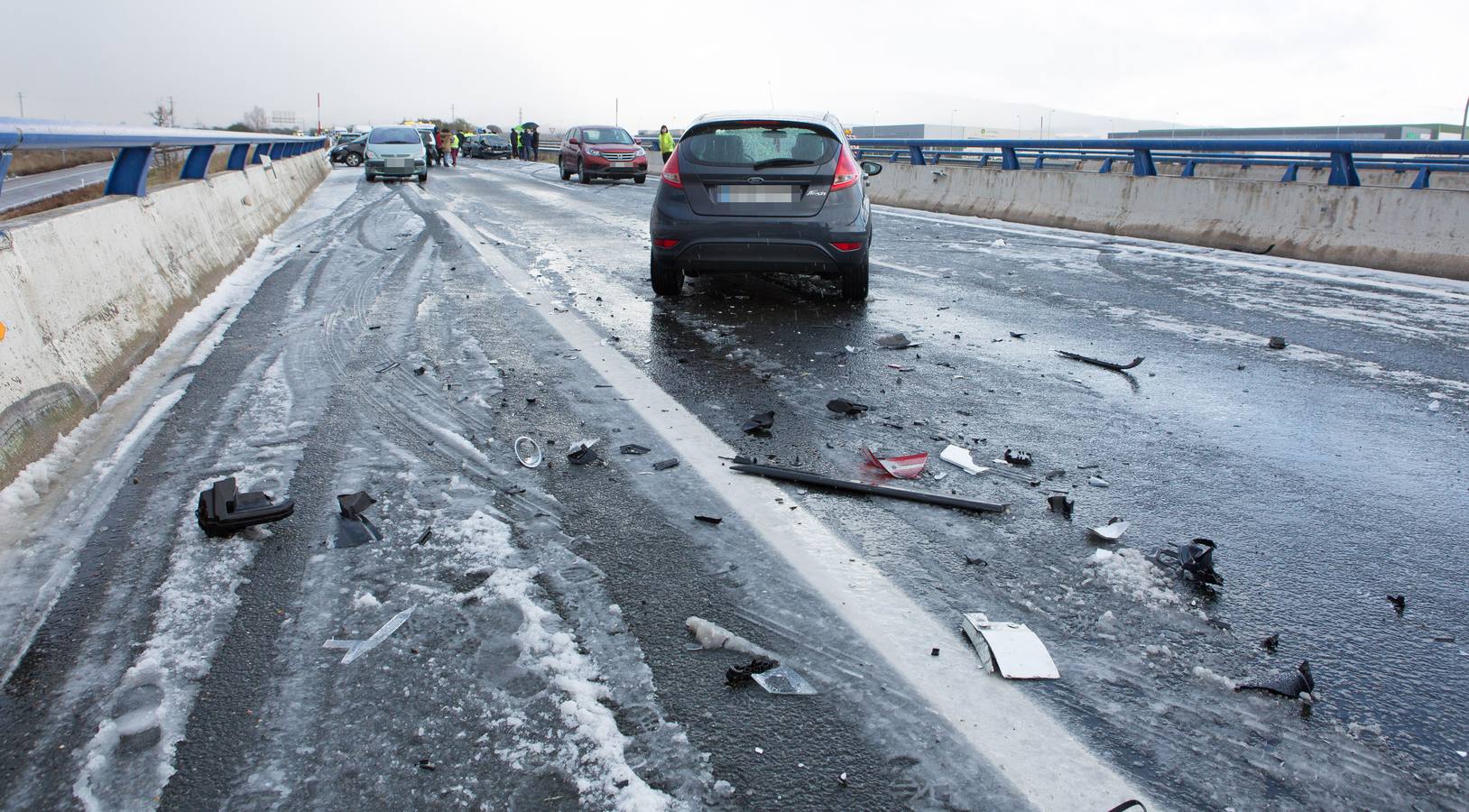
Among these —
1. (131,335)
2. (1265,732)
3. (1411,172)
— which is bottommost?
(1265,732)

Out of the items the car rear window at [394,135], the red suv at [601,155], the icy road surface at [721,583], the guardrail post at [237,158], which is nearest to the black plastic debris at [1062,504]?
the icy road surface at [721,583]

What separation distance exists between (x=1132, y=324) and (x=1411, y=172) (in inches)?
703

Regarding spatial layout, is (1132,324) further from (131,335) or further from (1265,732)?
(131,335)

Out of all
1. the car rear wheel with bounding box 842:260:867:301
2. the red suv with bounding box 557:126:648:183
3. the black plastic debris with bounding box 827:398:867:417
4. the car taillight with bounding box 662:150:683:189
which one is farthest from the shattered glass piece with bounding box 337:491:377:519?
the red suv with bounding box 557:126:648:183

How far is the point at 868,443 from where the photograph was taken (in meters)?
4.45

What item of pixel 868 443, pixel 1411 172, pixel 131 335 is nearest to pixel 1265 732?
pixel 868 443

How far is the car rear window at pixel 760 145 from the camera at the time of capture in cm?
771

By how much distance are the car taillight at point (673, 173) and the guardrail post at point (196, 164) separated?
4.96 m

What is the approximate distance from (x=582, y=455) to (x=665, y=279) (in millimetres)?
4284

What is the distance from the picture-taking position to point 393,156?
28625 millimetres

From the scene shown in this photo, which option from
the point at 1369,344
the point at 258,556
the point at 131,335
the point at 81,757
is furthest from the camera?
the point at 1369,344

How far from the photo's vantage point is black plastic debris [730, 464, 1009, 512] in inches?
146

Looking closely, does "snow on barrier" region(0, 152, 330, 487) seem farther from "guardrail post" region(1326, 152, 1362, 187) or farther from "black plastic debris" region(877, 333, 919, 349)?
"guardrail post" region(1326, 152, 1362, 187)

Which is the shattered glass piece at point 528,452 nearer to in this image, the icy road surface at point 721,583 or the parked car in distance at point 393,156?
the icy road surface at point 721,583
